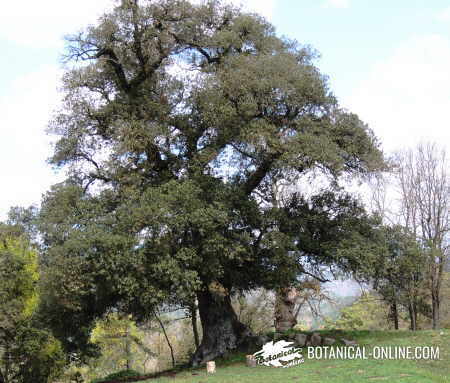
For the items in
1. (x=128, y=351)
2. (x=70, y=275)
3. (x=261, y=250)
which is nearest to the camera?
(x=70, y=275)

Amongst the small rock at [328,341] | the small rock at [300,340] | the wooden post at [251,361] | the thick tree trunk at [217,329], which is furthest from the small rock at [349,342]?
the thick tree trunk at [217,329]

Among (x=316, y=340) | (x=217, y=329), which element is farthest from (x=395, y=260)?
(x=217, y=329)

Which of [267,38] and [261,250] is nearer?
[261,250]

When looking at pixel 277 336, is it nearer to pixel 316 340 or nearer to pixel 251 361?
pixel 316 340

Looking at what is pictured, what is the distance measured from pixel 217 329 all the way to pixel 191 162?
22.1ft

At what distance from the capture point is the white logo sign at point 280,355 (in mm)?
15500

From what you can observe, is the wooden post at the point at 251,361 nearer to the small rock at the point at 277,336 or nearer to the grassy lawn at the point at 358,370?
the grassy lawn at the point at 358,370

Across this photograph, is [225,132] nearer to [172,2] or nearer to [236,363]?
[172,2]

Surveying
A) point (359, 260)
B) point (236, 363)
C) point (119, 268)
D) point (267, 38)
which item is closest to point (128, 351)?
point (236, 363)

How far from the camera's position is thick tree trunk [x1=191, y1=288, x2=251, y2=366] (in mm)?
18984

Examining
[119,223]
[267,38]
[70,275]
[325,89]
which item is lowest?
[70,275]

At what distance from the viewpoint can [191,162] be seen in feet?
59.8

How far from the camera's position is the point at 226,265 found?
1828 centimetres

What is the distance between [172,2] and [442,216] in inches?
697
